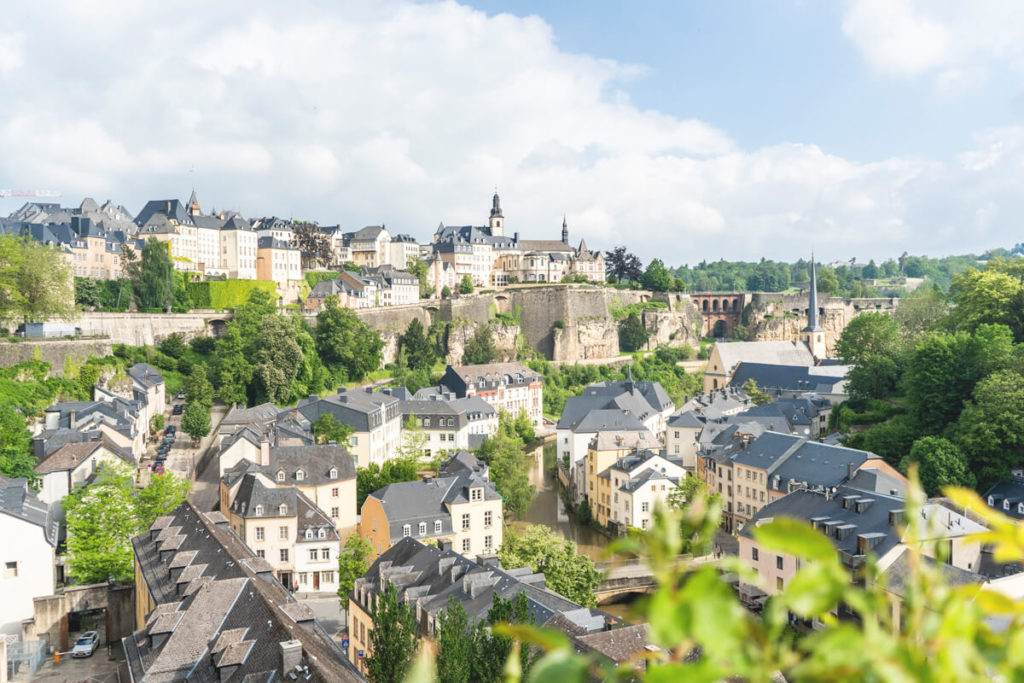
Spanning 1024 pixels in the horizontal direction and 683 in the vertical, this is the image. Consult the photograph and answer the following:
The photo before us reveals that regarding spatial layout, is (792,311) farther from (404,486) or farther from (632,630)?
(632,630)

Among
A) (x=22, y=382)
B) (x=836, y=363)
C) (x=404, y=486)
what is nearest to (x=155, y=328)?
(x=22, y=382)

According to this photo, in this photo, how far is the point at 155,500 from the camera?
1102 inches

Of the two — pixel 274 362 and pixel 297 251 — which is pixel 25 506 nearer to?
pixel 274 362

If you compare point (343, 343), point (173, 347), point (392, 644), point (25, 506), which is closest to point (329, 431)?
point (25, 506)

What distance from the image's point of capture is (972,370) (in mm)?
37594

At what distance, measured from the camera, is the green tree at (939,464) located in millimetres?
32188

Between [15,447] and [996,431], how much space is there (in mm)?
39517

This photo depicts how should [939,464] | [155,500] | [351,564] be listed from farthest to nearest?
[939,464], [155,500], [351,564]

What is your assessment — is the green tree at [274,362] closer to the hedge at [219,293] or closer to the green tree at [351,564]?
the hedge at [219,293]

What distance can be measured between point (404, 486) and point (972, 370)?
2696 cm

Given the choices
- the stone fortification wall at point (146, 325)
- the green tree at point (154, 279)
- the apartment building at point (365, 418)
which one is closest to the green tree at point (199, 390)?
the apartment building at point (365, 418)

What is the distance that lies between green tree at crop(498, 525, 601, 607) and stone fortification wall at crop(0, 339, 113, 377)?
1138 inches

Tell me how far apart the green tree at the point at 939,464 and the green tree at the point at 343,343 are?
38233 millimetres

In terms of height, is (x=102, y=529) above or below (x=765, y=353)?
below
